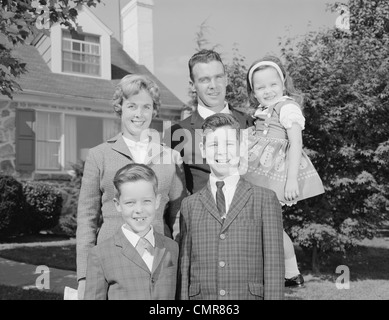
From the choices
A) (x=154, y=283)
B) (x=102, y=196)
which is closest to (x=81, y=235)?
(x=102, y=196)

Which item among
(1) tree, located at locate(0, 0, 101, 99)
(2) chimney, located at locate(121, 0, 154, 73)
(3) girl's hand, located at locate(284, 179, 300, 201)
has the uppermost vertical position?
(2) chimney, located at locate(121, 0, 154, 73)

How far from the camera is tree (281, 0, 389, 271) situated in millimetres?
8086

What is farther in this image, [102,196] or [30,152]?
[30,152]

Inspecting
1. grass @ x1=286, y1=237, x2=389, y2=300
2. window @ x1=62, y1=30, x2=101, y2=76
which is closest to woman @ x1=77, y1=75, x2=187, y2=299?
grass @ x1=286, y1=237, x2=389, y2=300

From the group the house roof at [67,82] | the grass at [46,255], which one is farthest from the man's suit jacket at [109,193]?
the house roof at [67,82]

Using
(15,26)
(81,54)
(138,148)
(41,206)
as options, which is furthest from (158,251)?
(81,54)

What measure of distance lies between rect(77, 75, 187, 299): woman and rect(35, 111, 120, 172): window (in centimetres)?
1033

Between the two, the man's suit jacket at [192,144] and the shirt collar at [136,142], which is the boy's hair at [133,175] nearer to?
the shirt collar at [136,142]

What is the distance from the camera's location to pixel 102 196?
9.24 ft

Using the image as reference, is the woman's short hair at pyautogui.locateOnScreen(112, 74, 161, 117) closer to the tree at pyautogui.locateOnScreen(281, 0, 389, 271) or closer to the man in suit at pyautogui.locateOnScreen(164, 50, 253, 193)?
the man in suit at pyautogui.locateOnScreen(164, 50, 253, 193)

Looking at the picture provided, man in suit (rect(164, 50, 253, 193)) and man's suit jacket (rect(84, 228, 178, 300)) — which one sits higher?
man in suit (rect(164, 50, 253, 193))

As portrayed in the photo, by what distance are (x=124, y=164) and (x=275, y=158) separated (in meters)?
1.00
